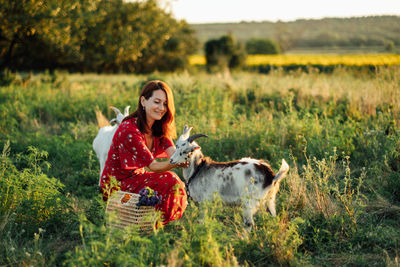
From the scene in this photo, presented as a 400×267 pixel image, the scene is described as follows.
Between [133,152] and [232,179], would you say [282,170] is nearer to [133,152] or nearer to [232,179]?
[232,179]

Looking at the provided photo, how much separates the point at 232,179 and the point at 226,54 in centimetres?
2920

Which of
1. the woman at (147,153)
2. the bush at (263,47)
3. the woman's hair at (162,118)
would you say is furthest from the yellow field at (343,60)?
the woman at (147,153)

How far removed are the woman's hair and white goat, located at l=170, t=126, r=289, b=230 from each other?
50cm

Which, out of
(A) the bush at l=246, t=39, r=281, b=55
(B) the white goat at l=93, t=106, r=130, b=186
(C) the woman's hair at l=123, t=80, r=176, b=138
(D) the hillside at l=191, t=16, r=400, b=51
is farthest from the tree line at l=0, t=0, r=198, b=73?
(A) the bush at l=246, t=39, r=281, b=55

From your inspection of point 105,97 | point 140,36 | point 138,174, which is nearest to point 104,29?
point 140,36

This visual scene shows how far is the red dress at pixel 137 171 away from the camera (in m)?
4.39

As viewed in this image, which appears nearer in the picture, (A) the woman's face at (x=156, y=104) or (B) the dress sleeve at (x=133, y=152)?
(B) the dress sleeve at (x=133, y=152)

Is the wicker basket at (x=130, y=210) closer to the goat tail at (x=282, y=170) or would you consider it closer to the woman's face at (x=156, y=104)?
the woman's face at (x=156, y=104)

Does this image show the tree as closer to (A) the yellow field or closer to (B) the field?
(A) the yellow field

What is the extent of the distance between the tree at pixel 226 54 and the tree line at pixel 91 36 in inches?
132

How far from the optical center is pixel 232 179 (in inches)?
164

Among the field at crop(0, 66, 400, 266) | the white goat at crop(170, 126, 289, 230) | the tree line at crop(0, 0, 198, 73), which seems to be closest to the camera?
the field at crop(0, 66, 400, 266)

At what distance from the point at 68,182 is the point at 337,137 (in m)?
5.16

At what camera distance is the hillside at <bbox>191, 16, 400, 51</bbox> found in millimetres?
30053
